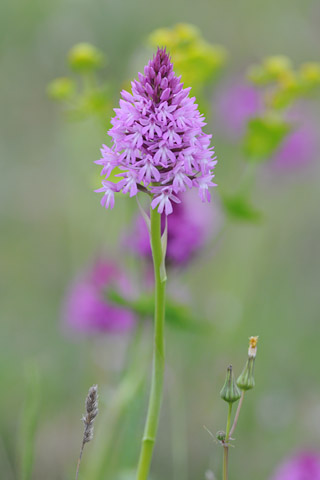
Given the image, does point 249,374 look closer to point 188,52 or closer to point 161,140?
point 161,140

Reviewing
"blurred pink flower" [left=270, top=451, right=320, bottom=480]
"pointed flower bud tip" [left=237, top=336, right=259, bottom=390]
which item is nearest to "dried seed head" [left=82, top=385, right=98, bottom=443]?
"pointed flower bud tip" [left=237, top=336, right=259, bottom=390]

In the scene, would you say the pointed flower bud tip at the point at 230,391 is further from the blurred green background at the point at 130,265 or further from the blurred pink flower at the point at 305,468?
the blurred pink flower at the point at 305,468

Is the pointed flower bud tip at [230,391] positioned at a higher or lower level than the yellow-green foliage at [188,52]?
lower

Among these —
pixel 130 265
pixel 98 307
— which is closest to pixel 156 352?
pixel 130 265

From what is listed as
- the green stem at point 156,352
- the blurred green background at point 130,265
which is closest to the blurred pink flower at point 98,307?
the blurred green background at point 130,265

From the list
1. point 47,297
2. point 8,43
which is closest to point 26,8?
point 8,43

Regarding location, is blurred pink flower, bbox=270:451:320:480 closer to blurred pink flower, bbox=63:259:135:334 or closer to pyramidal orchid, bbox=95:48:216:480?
blurred pink flower, bbox=63:259:135:334
